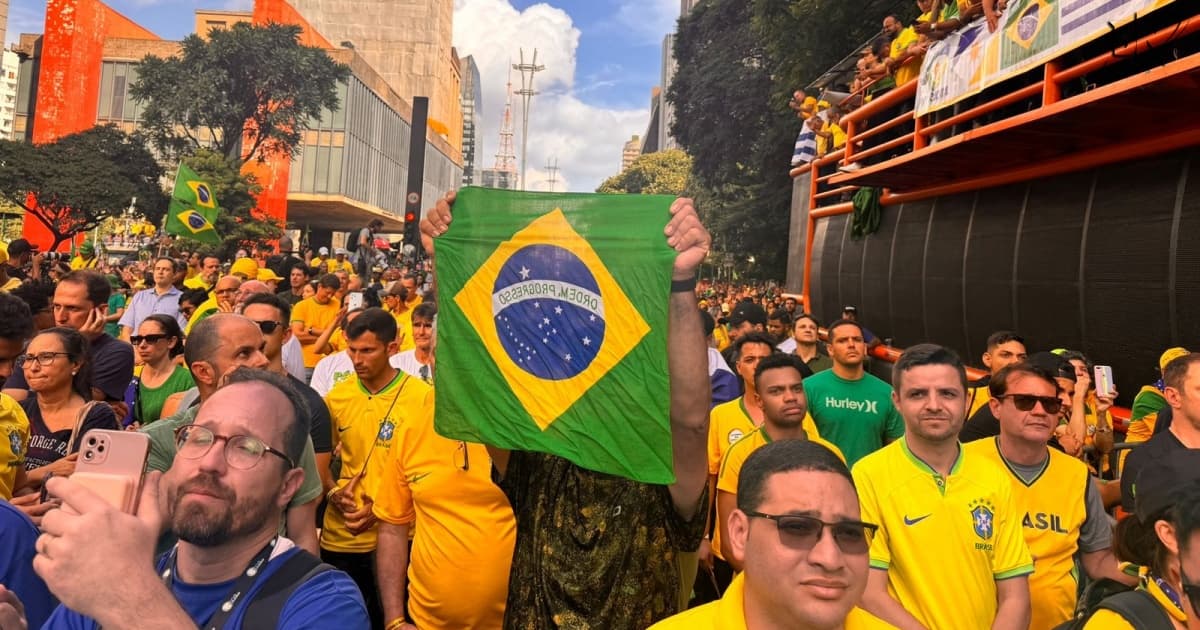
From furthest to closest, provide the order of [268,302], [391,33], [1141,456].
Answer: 1. [391,33]
2. [268,302]
3. [1141,456]

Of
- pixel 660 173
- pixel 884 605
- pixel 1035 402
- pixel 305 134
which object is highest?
pixel 660 173

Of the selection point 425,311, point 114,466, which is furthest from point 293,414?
point 425,311

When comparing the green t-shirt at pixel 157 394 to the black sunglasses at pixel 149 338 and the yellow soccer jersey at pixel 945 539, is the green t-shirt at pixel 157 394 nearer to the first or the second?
the black sunglasses at pixel 149 338

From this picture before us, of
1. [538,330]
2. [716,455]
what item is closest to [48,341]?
[538,330]

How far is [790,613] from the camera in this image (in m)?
1.98

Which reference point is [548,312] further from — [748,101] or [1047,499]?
[748,101]

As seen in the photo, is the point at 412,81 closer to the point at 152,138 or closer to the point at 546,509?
the point at 152,138

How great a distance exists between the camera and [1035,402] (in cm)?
372

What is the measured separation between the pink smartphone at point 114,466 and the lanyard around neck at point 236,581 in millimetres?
324

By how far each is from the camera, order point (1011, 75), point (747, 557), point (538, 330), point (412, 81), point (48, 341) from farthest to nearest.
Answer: point (412, 81), point (1011, 75), point (48, 341), point (538, 330), point (747, 557)

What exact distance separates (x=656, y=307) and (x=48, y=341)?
2911 mm

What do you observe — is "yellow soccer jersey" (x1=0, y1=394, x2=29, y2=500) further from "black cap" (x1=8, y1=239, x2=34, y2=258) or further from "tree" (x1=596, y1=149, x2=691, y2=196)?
"tree" (x1=596, y1=149, x2=691, y2=196)

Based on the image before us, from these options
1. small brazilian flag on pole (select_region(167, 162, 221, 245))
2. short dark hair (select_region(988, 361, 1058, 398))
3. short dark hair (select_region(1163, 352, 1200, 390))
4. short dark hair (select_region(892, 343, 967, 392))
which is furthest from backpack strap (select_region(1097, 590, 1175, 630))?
small brazilian flag on pole (select_region(167, 162, 221, 245))

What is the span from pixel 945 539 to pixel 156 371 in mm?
4269
